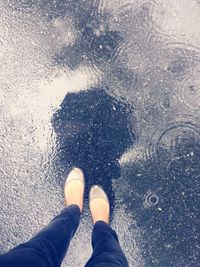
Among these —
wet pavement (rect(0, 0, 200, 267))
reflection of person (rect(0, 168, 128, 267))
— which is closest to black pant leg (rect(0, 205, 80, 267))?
reflection of person (rect(0, 168, 128, 267))

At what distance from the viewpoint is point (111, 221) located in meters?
3.09

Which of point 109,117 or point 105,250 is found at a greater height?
point 109,117

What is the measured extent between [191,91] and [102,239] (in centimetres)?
141

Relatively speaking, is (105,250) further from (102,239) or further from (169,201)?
(169,201)

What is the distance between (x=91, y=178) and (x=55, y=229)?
2.19 ft

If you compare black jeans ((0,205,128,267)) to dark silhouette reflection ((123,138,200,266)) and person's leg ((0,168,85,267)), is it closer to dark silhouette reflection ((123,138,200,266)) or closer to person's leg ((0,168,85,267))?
person's leg ((0,168,85,267))

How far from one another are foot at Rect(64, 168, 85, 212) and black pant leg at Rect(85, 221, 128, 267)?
0.29 metres

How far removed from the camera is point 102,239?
2.61 metres

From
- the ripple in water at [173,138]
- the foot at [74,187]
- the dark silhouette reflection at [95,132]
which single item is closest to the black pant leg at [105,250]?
the foot at [74,187]

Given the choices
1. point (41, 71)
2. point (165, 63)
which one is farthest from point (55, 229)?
point (165, 63)

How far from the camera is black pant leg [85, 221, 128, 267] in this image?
232cm

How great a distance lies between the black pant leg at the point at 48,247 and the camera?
2.08 meters

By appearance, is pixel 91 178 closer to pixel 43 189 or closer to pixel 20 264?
pixel 43 189

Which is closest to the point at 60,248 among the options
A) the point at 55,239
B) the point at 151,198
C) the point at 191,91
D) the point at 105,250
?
the point at 55,239
